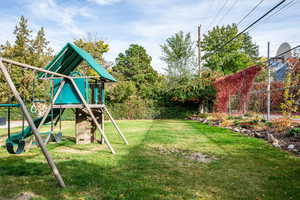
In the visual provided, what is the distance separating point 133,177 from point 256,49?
55.4m

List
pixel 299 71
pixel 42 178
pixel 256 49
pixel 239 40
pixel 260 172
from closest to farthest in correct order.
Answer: pixel 42 178, pixel 260 172, pixel 299 71, pixel 239 40, pixel 256 49

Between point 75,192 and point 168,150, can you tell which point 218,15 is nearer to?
point 168,150

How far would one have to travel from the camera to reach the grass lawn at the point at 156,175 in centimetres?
293

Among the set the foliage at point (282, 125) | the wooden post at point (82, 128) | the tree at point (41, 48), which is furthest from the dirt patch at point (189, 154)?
the tree at point (41, 48)

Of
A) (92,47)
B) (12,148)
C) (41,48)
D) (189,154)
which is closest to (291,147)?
(189,154)

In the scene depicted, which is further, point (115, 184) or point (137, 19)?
point (137, 19)

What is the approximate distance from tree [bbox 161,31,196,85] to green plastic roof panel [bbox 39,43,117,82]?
17288mm

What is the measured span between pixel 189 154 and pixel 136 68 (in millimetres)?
33496

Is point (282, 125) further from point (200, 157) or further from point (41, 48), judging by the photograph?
point (41, 48)

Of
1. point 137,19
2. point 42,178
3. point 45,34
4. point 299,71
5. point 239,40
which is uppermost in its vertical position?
point 239,40

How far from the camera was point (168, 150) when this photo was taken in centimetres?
582

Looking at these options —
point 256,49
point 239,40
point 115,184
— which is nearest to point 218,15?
point 115,184

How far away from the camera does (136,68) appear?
125 ft

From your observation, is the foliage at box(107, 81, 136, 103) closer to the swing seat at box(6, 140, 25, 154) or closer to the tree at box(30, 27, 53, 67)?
the tree at box(30, 27, 53, 67)
